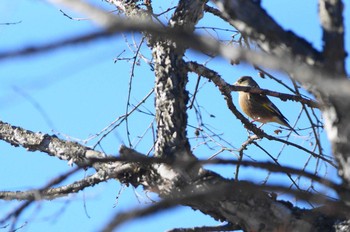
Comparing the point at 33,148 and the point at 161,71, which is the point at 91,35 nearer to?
the point at 161,71

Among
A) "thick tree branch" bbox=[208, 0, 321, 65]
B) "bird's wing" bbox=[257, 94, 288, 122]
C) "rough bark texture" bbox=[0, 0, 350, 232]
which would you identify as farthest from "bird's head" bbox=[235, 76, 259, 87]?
"thick tree branch" bbox=[208, 0, 321, 65]

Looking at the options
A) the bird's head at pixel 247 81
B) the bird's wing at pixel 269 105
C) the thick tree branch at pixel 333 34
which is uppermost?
the bird's head at pixel 247 81

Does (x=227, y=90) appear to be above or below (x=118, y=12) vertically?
below

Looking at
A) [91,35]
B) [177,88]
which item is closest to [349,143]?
[91,35]

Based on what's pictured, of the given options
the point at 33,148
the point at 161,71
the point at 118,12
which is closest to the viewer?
the point at 161,71

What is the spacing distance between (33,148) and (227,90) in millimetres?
1368

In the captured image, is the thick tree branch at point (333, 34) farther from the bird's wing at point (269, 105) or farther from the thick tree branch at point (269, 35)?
the bird's wing at point (269, 105)

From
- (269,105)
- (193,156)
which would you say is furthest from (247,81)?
(193,156)

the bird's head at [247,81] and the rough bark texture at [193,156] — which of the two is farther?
the bird's head at [247,81]

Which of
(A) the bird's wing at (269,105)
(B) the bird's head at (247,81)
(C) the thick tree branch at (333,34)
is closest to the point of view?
(C) the thick tree branch at (333,34)

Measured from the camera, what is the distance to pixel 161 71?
3.11 meters

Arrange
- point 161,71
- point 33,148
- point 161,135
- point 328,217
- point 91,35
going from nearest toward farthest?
1. point 91,35
2. point 328,217
3. point 161,135
4. point 161,71
5. point 33,148

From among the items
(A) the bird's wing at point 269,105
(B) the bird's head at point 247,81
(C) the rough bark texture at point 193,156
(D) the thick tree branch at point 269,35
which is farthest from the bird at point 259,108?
(D) the thick tree branch at point 269,35

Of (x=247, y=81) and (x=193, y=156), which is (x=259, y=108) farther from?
(x=193, y=156)
